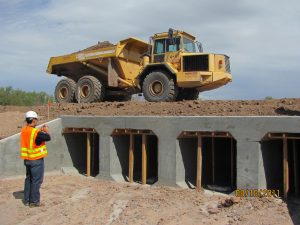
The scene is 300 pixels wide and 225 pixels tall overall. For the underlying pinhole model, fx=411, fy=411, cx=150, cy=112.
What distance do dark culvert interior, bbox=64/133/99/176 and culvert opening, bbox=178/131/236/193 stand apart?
3.50 metres

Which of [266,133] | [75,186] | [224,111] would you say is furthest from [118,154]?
[266,133]

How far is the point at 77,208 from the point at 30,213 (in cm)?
99

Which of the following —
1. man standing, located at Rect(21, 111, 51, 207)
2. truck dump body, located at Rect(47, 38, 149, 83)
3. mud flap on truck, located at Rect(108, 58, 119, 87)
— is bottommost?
man standing, located at Rect(21, 111, 51, 207)

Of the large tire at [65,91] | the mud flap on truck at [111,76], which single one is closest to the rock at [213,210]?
the mud flap on truck at [111,76]

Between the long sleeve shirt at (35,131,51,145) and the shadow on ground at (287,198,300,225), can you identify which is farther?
the long sleeve shirt at (35,131,51,145)

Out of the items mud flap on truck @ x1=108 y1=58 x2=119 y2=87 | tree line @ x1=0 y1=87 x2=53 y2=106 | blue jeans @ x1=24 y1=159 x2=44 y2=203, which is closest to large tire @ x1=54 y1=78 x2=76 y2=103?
mud flap on truck @ x1=108 y1=58 x2=119 y2=87

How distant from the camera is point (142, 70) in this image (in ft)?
46.7

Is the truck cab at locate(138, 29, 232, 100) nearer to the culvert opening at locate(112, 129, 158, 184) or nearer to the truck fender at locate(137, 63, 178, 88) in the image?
the truck fender at locate(137, 63, 178, 88)

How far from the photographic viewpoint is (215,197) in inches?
352

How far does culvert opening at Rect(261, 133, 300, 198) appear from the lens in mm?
8430

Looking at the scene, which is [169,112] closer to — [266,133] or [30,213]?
[266,133]

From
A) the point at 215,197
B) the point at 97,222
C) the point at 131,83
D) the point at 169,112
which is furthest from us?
the point at 131,83

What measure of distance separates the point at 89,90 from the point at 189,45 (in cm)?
435

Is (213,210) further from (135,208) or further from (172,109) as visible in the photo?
(172,109)
